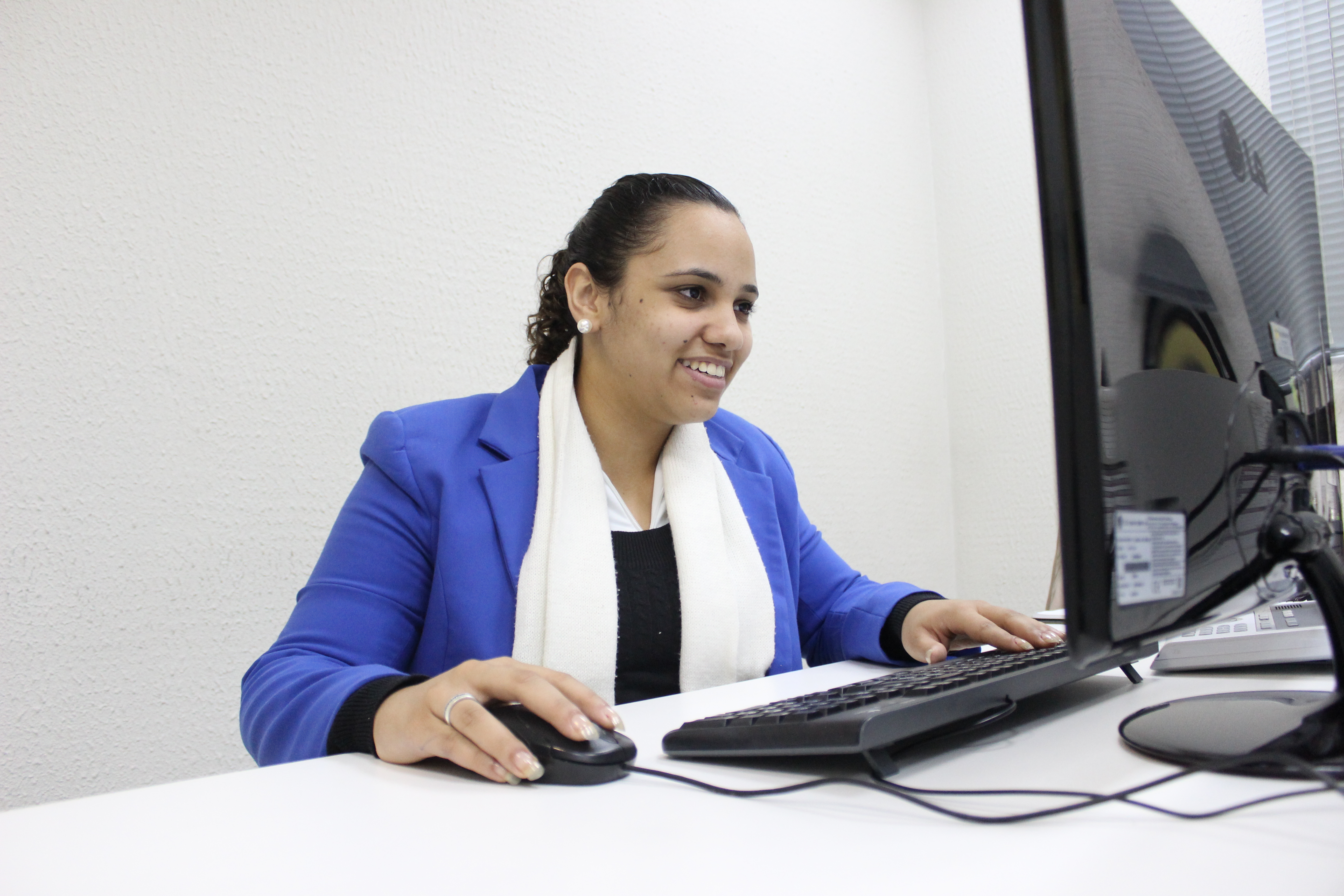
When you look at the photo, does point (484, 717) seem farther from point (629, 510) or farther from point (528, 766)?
point (629, 510)

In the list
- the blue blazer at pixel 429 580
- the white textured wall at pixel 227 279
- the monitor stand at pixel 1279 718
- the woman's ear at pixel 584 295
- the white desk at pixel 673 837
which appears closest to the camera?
the white desk at pixel 673 837

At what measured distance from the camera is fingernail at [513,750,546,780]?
0.51 metres

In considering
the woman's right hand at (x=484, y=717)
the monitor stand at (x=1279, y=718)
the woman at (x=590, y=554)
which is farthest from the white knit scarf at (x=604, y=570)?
the monitor stand at (x=1279, y=718)

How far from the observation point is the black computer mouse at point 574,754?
1.69 feet

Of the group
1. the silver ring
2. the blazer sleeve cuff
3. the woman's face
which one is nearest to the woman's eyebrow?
the woman's face

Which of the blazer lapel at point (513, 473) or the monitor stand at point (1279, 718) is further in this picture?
the blazer lapel at point (513, 473)

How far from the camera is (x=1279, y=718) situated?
533 mm

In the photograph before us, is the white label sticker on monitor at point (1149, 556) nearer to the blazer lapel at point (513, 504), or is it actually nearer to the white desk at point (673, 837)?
the white desk at point (673, 837)

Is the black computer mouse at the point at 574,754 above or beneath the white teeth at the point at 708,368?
beneath

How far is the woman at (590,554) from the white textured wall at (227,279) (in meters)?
0.35

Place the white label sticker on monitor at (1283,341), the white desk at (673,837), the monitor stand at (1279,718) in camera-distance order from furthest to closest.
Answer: the white label sticker on monitor at (1283,341) < the monitor stand at (1279,718) < the white desk at (673,837)

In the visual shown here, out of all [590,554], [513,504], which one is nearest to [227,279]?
[513,504]

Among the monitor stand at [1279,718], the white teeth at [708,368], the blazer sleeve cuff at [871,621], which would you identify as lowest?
the blazer sleeve cuff at [871,621]

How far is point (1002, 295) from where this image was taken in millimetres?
2598
